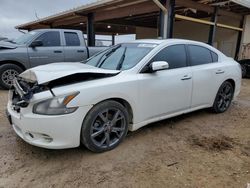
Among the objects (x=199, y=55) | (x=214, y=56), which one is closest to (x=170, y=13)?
(x=214, y=56)

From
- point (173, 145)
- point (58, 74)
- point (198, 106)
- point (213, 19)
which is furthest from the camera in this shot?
point (213, 19)

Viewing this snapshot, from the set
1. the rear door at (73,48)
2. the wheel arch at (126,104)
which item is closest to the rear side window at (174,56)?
the wheel arch at (126,104)

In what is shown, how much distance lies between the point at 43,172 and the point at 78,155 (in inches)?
19.7

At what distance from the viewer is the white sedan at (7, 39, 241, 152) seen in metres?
2.61

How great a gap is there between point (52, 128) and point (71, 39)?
5.36m

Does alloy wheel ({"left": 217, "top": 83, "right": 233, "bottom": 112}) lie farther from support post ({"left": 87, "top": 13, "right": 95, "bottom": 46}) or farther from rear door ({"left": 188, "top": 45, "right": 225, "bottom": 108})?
support post ({"left": 87, "top": 13, "right": 95, "bottom": 46})

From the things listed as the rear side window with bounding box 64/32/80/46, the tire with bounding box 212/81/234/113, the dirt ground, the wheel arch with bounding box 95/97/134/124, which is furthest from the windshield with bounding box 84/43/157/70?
the rear side window with bounding box 64/32/80/46

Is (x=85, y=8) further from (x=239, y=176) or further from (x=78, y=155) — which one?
(x=239, y=176)

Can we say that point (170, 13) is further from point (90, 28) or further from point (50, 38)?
point (90, 28)

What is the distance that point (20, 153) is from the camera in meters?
2.98

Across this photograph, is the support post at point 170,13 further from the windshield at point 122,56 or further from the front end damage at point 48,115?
the front end damage at point 48,115

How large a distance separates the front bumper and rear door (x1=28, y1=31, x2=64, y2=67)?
4.50 m

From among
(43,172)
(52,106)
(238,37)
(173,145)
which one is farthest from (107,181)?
(238,37)

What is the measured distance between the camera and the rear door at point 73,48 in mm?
7238
